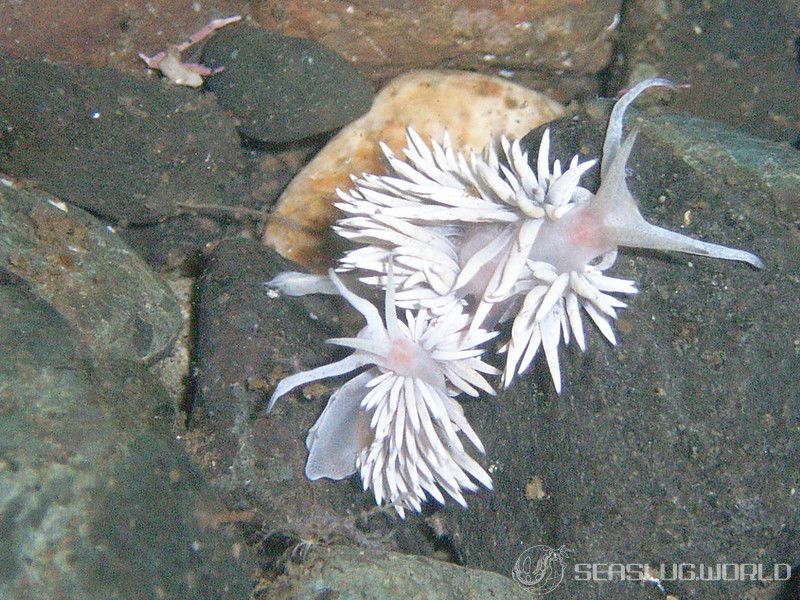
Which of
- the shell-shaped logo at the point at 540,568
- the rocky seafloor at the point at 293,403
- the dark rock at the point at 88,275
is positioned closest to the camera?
the rocky seafloor at the point at 293,403

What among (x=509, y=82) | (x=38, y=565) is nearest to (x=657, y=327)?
(x=509, y=82)

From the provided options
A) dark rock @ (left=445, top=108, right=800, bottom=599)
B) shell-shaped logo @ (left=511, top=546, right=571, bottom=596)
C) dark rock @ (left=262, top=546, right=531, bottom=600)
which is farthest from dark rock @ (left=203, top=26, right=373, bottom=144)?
shell-shaped logo @ (left=511, top=546, right=571, bottom=596)

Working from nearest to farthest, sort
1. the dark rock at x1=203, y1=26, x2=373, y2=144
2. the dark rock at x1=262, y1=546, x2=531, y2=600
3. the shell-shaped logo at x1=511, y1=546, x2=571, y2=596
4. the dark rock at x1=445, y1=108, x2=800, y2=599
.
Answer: the dark rock at x1=262, y1=546, x2=531, y2=600, the dark rock at x1=445, y1=108, x2=800, y2=599, the shell-shaped logo at x1=511, y1=546, x2=571, y2=596, the dark rock at x1=203, y1=26, x2=373, y2=144

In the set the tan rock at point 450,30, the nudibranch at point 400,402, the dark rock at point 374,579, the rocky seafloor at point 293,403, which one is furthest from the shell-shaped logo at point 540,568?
the tan rock at point 450,30

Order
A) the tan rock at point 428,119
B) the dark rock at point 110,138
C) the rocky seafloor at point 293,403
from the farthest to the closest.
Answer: the tan rock at point 428,119 → the dark rock at point 110,138 → the rocky seafloor at point 293,403

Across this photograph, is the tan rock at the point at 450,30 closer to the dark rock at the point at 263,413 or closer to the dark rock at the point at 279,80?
the dark rock at the point at 279,80

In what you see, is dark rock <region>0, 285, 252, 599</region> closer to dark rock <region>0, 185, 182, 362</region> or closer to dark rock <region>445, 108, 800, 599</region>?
dark rock <region>0, 185, 182, 362</region>

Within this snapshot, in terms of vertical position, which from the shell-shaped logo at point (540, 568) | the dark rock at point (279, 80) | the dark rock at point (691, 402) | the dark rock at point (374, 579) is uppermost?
the dark rock at point (279, 80)
